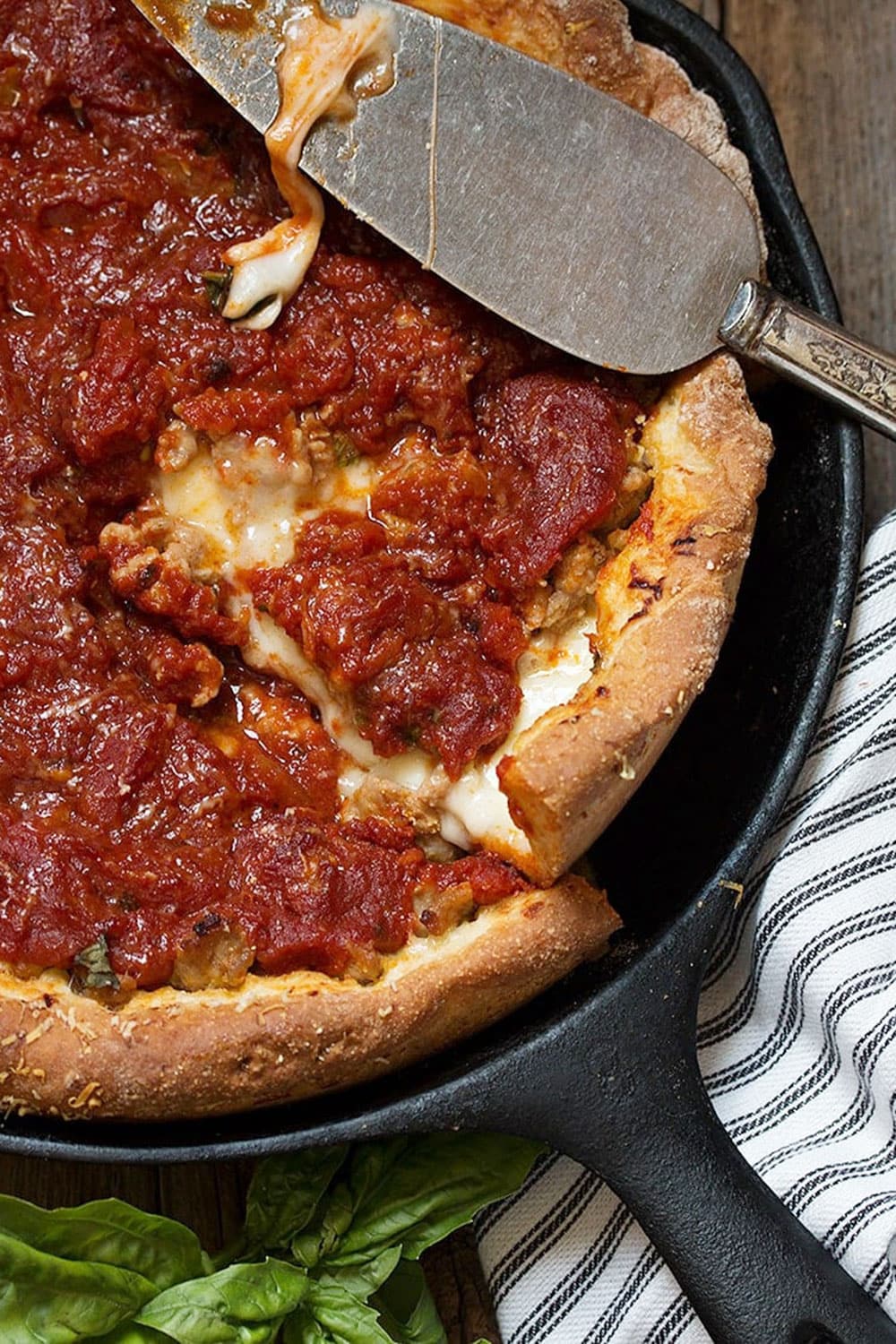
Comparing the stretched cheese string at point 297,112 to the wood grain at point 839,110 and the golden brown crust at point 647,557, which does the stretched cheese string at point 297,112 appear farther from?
the wood grain at point 839,110

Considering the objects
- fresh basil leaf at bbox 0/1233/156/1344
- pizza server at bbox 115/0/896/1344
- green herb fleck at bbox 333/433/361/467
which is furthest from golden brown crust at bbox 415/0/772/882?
fresh basil leaf at bbox 0/1233/156/1344

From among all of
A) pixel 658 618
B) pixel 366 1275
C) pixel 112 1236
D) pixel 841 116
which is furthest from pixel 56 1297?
pixel 841 116

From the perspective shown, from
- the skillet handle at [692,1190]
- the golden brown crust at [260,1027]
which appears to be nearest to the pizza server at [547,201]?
the golden brown crust at [260,1027]

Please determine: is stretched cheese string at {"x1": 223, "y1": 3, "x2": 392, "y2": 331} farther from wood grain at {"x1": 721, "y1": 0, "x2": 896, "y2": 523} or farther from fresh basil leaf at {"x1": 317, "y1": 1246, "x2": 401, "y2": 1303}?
fresh basil leaf at {"x1": 317, "y1": 1246, "x2": 401, "y2": 1303}

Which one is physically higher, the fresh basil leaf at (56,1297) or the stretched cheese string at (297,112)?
the stretched cheese string at (297,112)

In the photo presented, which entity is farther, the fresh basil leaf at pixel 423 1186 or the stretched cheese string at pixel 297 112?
the fresh basil leaf at pixel 423 1186

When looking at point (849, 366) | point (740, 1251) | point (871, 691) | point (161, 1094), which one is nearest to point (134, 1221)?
point (161, 1094)

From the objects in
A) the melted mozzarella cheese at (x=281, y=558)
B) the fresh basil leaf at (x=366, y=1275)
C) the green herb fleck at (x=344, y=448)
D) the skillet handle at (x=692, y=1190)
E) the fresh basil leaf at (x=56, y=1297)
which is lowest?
the fresh basil leaf at (x=56, y=1297)

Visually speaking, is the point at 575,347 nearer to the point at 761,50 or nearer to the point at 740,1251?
the point at 761,50
